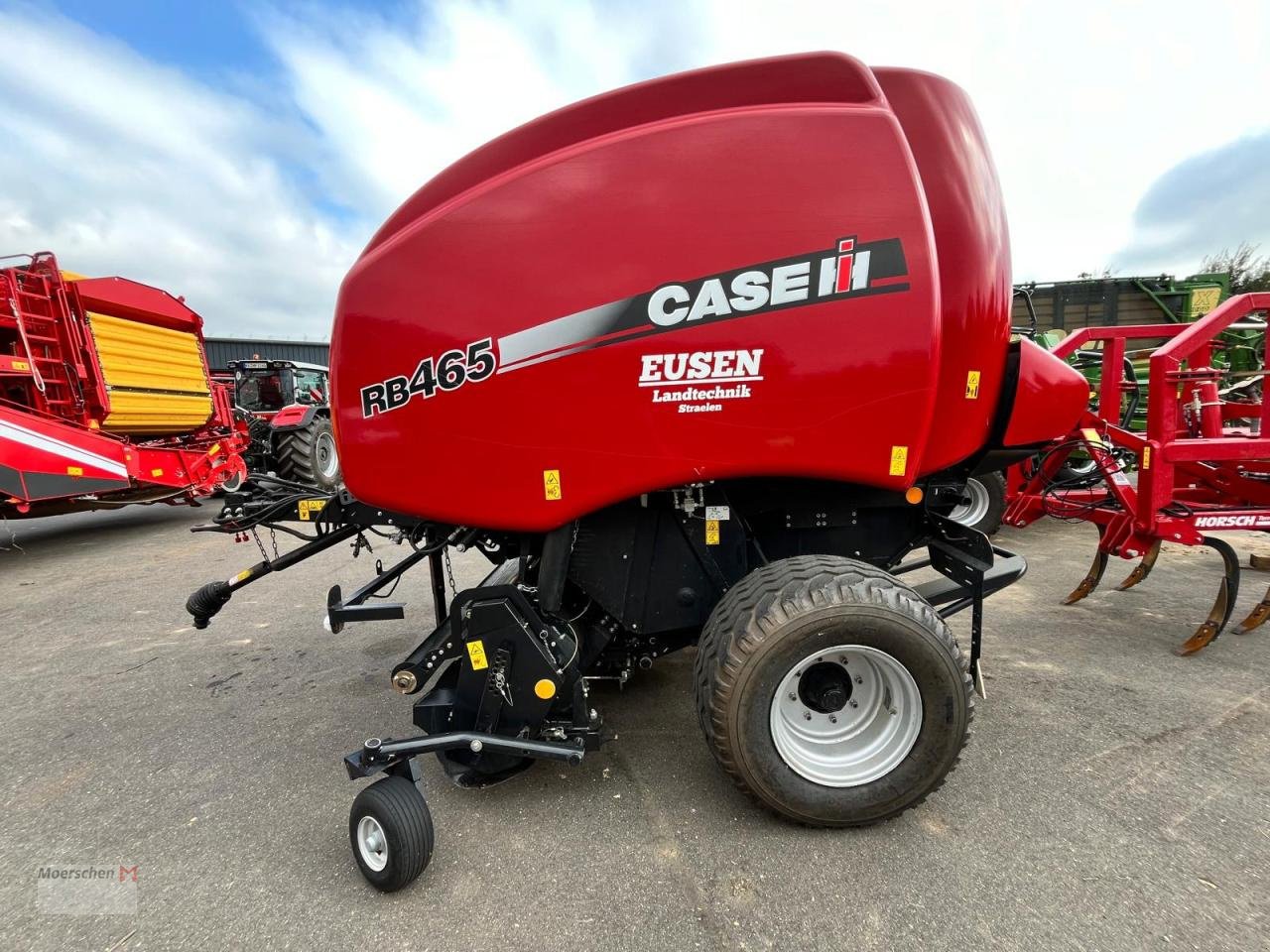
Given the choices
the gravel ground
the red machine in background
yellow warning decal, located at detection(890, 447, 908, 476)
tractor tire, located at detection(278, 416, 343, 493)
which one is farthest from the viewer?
tractor tire, located at detection(278, 416, 343, 493)

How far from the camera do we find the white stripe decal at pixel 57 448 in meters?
5.05

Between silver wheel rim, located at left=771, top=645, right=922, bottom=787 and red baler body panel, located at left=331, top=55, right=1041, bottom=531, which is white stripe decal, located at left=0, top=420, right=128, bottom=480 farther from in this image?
silver wheel rim, located at left=771, top=645, right=922, bottom=787

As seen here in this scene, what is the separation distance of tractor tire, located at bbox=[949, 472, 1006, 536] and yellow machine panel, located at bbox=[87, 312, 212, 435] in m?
7.89

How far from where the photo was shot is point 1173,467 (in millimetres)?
3580

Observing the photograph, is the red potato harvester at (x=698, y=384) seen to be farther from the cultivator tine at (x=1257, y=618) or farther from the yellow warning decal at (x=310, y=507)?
the cultivator tine at (x=1257, y=618)

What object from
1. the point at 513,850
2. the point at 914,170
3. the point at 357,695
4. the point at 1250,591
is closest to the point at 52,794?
the point at 357,695

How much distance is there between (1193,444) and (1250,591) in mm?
1663

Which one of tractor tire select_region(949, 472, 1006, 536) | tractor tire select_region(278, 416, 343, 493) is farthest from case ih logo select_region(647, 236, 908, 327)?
tractor tire select_region(278, 416, 343, 493)

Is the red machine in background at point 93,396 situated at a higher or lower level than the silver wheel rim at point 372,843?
higher

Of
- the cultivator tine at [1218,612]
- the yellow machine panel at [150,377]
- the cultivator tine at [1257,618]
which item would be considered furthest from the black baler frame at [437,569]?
the yellow machine panel at [150,377]

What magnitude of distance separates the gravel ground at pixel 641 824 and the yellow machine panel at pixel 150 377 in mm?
3694

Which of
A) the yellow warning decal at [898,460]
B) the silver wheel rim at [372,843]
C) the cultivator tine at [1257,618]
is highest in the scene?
the yellow warning decal at [898,460]

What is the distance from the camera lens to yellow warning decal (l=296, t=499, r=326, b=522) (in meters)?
2.39

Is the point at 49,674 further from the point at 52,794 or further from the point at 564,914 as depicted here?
the point at 564,914
